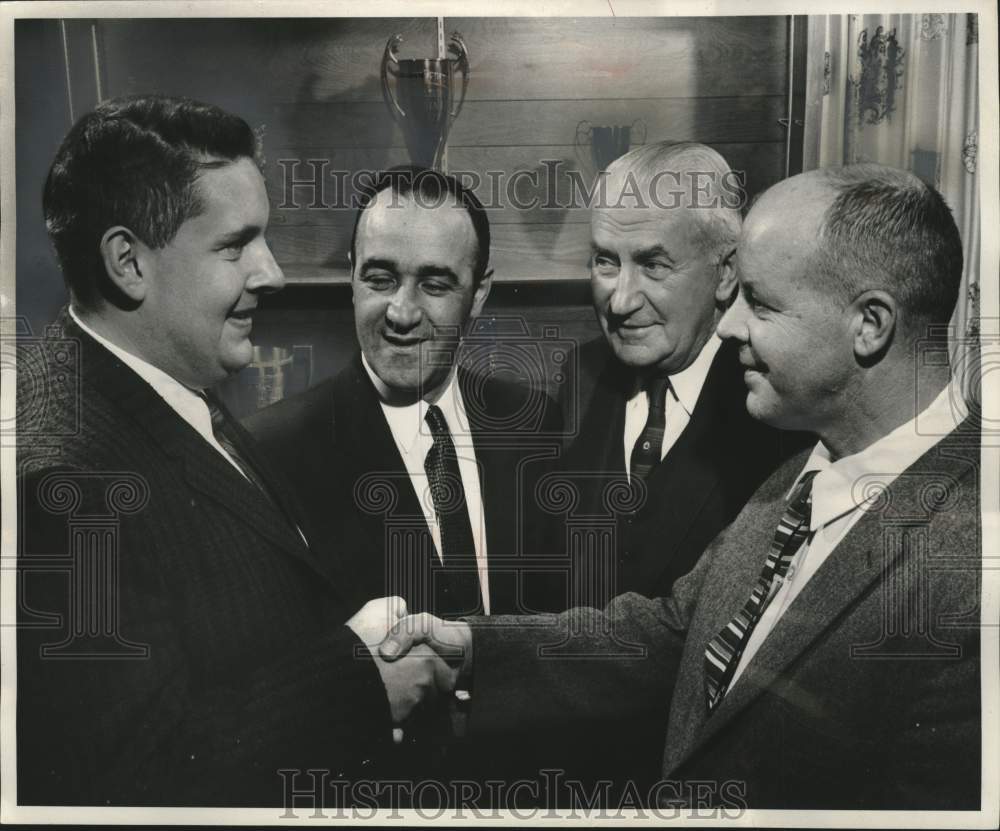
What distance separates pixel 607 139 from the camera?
8.17ft

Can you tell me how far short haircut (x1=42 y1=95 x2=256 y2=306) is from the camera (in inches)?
96.8

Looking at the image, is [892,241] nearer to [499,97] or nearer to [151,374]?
[499,97]

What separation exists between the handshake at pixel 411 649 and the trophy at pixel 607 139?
103 centimetres

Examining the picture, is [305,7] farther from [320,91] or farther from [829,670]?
[829,670]

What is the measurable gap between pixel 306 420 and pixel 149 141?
670 millimetres

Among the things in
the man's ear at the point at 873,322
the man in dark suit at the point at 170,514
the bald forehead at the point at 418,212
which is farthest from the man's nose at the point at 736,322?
the man in dark suit at the point at 170,514

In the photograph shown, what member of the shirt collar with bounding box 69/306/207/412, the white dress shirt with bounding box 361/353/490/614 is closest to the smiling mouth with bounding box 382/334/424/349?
the white dress shirt with bounding box 361/353/490/614

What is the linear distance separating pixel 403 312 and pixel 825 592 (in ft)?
3.45

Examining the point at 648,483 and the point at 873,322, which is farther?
the point at 648,483

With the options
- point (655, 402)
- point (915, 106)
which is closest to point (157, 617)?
point (655, 402)

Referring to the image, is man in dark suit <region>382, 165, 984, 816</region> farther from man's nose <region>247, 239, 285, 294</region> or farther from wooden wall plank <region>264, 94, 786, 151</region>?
man's nose <region>247, 239, 285, 294</region>

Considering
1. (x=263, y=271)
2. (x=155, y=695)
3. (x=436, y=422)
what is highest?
(x=263, y=271)

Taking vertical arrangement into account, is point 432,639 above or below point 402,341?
below

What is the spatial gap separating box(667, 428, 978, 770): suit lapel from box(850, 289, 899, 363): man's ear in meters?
0.26
